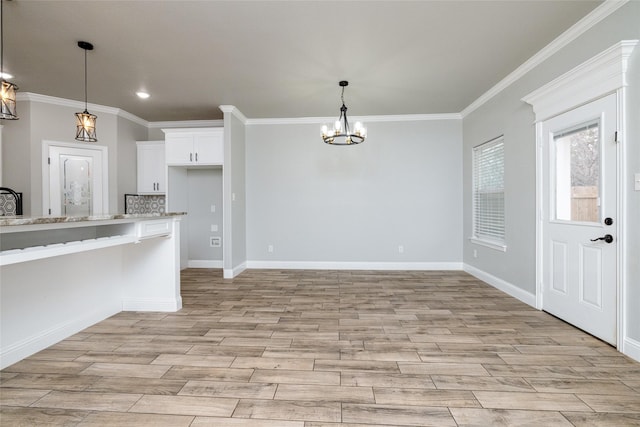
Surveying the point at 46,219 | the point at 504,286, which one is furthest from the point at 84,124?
the point at 504,286

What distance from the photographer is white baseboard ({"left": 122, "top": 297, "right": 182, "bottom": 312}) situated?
334 centimetres

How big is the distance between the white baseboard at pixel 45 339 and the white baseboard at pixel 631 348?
15.3 ft

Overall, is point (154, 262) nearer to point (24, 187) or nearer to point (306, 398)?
point (306, 398)

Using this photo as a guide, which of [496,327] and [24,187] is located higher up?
[24,187]

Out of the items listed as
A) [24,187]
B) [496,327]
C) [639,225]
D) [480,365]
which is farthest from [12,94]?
[639,225]

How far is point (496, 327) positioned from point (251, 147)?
4.74m

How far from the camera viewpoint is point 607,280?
2.51 meters

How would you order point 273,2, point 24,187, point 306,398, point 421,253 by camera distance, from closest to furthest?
point 306,398 → point 273,2 → point 24,187 → point 421,253

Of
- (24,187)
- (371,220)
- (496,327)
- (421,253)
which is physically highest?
(24,187)

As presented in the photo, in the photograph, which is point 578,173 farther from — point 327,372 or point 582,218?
point 327,372

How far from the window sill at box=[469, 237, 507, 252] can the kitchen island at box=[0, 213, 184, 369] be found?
13.9 feet

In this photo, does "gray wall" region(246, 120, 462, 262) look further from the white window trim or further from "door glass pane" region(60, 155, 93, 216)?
"door glass pane" region(60, 155, 93, 216)

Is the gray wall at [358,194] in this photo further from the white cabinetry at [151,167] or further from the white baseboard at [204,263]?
the white cabinetry at [151,167]

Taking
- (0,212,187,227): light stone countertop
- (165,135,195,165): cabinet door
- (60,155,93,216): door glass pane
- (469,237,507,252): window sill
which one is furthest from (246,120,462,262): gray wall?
(0,212,187,227): light stone countertop
